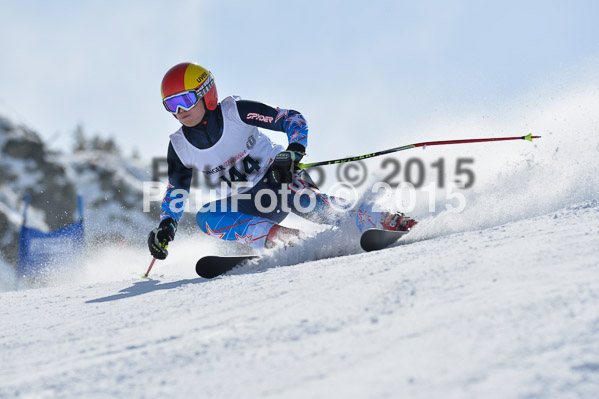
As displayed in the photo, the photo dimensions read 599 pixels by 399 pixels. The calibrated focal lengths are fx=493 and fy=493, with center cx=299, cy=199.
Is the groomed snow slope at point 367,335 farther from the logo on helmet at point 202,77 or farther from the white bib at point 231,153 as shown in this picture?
the logo on helmet at point 202,77

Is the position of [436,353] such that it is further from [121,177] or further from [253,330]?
[121,177]

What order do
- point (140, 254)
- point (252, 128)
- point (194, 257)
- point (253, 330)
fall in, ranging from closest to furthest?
1. point (253, 330)
2. point (252, 128)
3. point (194, 257)
4. point (140, 254)

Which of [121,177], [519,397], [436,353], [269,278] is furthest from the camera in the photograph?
[121,177]

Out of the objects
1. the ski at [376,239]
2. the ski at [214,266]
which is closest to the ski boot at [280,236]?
the ski at [214,266]

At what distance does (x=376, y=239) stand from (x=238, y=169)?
141 cm

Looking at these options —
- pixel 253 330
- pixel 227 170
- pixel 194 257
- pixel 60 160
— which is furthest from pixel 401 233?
pixel 60 160

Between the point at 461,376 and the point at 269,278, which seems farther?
the point at 269,278

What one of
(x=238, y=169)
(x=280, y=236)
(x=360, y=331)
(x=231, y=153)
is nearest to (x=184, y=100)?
(x=231, y=153)

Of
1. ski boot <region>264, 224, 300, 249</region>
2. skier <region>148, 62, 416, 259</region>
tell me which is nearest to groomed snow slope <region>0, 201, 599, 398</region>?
ski boot <region>264, 224, 300, 249</region>

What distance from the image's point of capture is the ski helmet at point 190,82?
370 centimetres

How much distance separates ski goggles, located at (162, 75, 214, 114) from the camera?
3713 mm

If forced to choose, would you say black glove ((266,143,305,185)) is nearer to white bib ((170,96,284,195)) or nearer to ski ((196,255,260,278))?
white bib ((170,96,284,195))

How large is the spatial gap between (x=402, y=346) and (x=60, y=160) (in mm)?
21851

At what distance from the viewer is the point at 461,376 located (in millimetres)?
Result: 983
